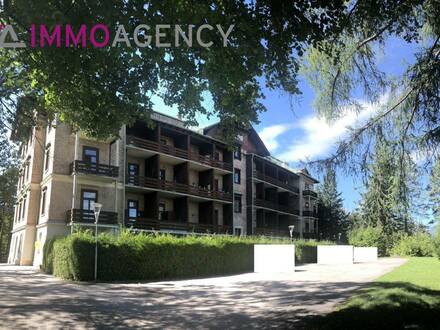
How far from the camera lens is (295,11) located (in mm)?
6750

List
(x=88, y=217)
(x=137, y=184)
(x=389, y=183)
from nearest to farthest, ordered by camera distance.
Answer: (x=389, y=183) < (x=88, y=217) < (x=137, y=184)

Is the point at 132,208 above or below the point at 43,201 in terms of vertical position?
below

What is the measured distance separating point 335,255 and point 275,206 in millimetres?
17455

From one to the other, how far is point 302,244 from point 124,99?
31.7 m

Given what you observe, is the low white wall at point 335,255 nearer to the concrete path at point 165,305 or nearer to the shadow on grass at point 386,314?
the concrete path at point 165,305

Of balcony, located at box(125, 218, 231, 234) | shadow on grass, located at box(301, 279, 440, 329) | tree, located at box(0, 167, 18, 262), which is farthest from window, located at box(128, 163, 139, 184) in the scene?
shadow on grass, located at box(301, 279, 440, 329)

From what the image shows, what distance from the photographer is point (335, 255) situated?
132ft

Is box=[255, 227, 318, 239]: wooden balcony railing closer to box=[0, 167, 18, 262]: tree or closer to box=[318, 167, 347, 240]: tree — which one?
box=[318, 167, 347, 240]: tree

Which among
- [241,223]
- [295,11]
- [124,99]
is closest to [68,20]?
[124,99]

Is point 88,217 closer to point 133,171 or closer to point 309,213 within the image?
point 133,171

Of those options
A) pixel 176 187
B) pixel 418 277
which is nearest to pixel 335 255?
pixel 176 187

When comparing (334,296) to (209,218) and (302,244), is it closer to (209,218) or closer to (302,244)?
(302,244)

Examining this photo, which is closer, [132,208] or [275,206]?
[132,208]

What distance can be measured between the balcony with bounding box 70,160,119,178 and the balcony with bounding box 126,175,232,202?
2.58 meters
